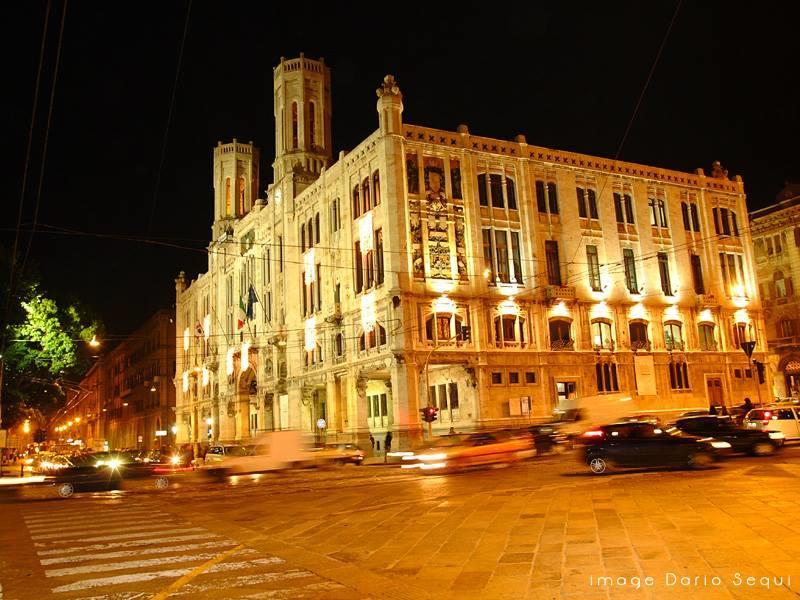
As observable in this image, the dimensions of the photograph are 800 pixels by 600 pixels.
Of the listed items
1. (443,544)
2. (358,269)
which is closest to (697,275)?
(358,269)

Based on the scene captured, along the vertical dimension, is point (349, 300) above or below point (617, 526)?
above

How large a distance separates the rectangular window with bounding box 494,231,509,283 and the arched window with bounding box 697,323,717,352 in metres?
15.6

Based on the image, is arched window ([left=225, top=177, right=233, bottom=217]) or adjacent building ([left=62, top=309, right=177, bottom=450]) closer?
arched window ([left=225, top=177, right=233, bottom=217])

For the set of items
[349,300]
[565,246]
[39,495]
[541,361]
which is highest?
[565,246]

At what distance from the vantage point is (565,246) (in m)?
46.2

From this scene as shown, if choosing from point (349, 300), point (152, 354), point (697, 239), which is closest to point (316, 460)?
point (349, 300)

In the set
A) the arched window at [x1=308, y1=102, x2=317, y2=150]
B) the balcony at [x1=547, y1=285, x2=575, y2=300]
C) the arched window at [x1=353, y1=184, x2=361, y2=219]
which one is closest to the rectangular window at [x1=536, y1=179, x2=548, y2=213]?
the balcony at [x1=547, y1=285, x2=575, y2=300]

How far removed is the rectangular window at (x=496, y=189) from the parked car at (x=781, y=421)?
21.6 meters

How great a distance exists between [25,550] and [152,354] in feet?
283

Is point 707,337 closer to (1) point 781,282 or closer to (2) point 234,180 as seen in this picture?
(1) point 781,282

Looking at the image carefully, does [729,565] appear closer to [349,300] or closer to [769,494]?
[769,494]

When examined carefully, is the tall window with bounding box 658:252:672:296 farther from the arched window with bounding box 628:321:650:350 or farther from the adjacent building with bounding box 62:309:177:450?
the adjacent building with bounding box 62:309:177:450

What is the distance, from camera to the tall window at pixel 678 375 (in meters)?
47.1

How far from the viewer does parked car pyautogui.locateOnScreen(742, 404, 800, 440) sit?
89.3ft
